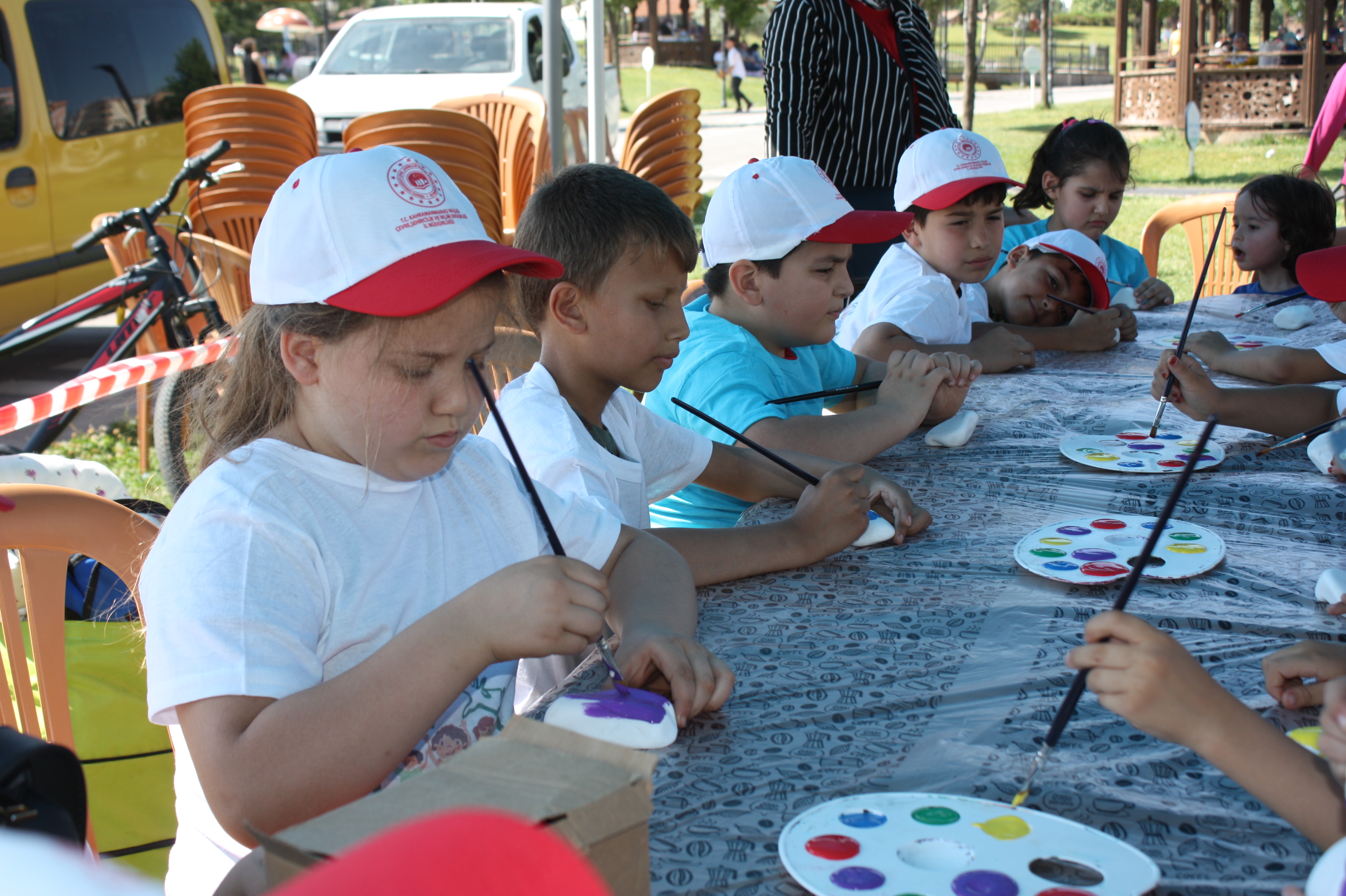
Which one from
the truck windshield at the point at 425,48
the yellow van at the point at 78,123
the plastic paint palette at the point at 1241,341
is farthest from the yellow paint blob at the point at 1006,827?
the truck windshield at the point at 425,48

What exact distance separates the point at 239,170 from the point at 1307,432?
13.0 feet

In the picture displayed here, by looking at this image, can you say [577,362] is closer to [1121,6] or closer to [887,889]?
[887,889]

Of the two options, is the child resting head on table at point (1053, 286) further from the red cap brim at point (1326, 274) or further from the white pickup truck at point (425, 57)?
the white pickup truck at point (425, 57)

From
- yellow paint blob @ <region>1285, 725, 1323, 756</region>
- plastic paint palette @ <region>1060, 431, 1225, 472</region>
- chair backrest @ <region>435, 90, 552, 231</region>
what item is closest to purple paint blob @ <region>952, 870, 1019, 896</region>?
yellow paint blob @ <region>1285, 725, 1323, 756</region>

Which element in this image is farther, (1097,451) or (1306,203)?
(1306,203)

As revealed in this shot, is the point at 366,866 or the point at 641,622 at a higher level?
the point at 366,866

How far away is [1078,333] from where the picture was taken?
3.18 m

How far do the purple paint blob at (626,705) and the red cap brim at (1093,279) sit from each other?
9.13 feet

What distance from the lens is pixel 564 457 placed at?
1586 millimetres

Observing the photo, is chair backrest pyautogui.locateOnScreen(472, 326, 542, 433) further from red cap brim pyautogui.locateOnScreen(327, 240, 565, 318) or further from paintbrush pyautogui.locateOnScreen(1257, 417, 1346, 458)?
paintbrush pyautogui.locateOnScreen(1257, 417, 1346, 458)

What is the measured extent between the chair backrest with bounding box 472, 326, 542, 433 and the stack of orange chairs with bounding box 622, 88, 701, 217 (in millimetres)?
2521

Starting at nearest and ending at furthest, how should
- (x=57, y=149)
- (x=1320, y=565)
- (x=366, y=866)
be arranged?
(x=366, y=866) < (x=1320, y=565) < (x=57, y=149)

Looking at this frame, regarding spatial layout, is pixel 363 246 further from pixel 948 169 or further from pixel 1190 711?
pixel 948 169

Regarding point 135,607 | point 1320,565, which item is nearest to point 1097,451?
point 1320,565
